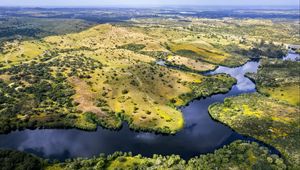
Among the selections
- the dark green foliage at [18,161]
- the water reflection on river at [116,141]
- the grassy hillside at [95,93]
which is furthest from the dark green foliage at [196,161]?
the grassy hillside at [95,93]

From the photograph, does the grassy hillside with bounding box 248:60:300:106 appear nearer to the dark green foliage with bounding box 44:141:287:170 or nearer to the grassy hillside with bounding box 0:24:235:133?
the grassy hillside with bounding box 0:24:235:133

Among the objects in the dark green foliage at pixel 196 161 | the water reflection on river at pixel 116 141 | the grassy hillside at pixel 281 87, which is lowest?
the water reflection on river at pixel 116 141

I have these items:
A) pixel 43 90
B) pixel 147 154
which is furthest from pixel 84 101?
pixel 147 154

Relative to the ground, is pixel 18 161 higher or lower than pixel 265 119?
higher

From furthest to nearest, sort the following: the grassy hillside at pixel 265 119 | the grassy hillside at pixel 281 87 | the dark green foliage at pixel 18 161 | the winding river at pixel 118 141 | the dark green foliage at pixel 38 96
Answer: the grassy hillside at pixel 281 87
the dark green foliage at pixel 38 96
the grassy hillside at pixel 265 119
the winding river at pixel 118 141
the dark green foliage at pixel 18 161

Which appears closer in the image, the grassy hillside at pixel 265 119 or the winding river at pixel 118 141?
the winding river at pixel 118 141

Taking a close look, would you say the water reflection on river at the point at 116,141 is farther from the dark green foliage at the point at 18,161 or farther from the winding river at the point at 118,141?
the dark green foliage at the point at 18,161

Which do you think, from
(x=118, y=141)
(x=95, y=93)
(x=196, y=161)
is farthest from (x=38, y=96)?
(x=196, y=161)

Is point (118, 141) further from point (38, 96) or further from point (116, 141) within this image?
point (38, 96)

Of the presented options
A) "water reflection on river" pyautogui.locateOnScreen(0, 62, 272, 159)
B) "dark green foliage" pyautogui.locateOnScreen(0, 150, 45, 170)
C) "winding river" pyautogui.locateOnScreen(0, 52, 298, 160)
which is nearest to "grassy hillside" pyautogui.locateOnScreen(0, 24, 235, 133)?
"winding river" pyautogui.locateOnScreen(0, 52, 298, 160)
